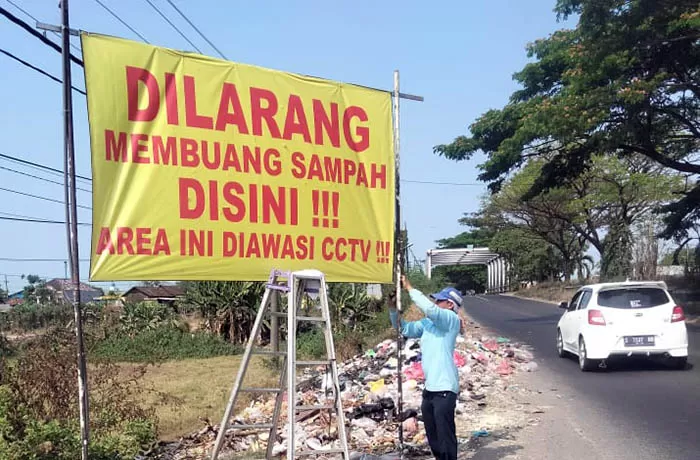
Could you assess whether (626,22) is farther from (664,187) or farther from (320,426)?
(664,187)

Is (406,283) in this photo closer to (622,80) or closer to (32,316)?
(622,80)

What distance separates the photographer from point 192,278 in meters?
5.09

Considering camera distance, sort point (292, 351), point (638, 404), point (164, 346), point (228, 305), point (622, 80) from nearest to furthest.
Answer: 1. point (292, 351)
2. point (638, 404)
3. point (622, 80)
4. point (164, 346)
5. point (228, 305)

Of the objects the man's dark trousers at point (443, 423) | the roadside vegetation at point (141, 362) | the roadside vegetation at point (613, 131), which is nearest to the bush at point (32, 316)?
the roadside vegetation at point (141, 362)

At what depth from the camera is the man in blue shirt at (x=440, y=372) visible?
5.50 meters

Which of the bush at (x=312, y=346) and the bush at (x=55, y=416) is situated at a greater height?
the bush at (x=55, y=416)

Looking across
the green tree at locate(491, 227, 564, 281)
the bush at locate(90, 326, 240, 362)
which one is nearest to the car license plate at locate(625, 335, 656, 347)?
the bush at locate(90, 326, 240, 362)

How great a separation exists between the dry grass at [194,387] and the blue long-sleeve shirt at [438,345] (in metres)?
5.48

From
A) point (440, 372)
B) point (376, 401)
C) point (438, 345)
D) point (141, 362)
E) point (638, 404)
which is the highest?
point (438, 345)

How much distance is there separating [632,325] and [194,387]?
9.77 meters

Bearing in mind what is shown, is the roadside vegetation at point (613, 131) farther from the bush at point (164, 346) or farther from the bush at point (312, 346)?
the bush at point (164, 346)

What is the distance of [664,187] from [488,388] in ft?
91.3

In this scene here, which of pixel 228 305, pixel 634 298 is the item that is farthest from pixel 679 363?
pixel 228 305

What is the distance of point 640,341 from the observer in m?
12.1
